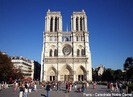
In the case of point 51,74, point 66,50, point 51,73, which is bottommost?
point 51,74

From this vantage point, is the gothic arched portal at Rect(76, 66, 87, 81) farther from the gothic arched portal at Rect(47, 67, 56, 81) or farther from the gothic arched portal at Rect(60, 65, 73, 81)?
the gothic arched portal at Rect(47, 67, 56, 81)

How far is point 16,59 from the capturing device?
77.9m

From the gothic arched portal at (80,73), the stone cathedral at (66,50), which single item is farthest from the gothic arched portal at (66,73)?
the gothic arched portal at (80,73)

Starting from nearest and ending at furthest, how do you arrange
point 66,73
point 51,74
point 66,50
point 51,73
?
point 51,74 < point 51,73 < point 66,73 < point 66,50

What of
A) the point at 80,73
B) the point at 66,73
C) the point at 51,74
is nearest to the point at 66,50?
the point at 66,73

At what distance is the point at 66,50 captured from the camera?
218 ft

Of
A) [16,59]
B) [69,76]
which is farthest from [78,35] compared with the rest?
[16,59]

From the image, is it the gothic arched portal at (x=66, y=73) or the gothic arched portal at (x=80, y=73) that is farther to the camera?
the gothic arched portal at (x=66, y=73)

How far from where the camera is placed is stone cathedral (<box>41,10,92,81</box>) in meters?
63.1

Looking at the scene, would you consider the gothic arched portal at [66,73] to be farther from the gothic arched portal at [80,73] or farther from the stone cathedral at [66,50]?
the gothic arched portal at [80,73]

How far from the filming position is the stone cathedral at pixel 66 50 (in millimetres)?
63125

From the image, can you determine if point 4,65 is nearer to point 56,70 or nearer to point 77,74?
point 56,70

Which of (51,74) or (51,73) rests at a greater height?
(51,73)

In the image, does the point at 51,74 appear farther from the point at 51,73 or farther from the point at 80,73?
the point at 80,73
